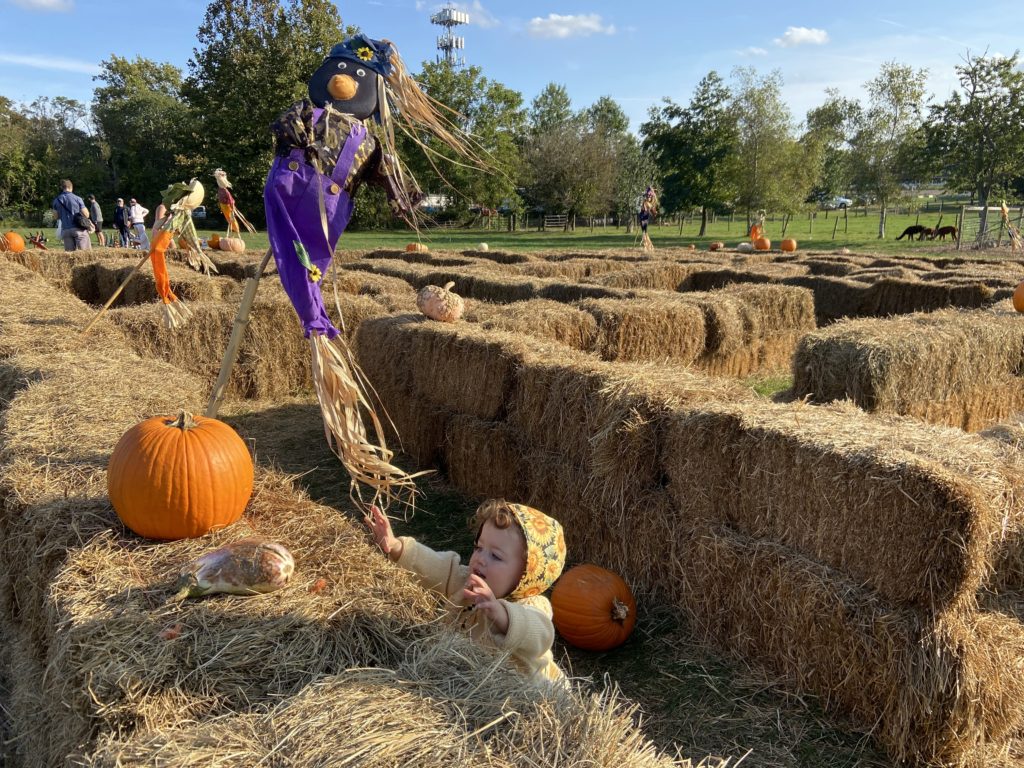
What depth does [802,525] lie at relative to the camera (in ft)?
11.8

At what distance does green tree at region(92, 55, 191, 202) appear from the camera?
53.1 metres

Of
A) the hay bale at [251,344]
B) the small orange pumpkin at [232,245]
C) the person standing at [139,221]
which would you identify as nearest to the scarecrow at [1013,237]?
the hay bale at [251,344]

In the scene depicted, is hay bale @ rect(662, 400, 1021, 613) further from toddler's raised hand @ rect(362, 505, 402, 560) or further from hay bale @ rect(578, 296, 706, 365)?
hay bale @ rect(578, 296, 706, 365)

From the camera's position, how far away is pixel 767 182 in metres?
38.4

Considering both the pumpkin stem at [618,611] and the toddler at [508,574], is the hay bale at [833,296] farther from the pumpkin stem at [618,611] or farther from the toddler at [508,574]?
the toddler at [508,574]

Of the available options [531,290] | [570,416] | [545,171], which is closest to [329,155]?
[570,416]

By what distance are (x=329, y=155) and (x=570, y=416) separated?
267 cm

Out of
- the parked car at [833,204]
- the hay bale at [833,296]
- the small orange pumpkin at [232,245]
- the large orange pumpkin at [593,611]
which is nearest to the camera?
the large orange pumpkin at [593,611]

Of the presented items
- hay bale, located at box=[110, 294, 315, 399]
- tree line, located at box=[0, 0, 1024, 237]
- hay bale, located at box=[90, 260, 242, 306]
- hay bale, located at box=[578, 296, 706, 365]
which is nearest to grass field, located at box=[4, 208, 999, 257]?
tree line, located at box=[0, 0, 1024, 237]

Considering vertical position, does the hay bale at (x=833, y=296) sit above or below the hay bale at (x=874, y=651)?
above

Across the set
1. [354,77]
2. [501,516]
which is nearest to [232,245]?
[354,77]

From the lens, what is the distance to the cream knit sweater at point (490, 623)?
2.62m

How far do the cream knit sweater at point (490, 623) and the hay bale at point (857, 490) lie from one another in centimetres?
154

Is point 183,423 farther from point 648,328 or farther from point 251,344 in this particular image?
point 648,328
